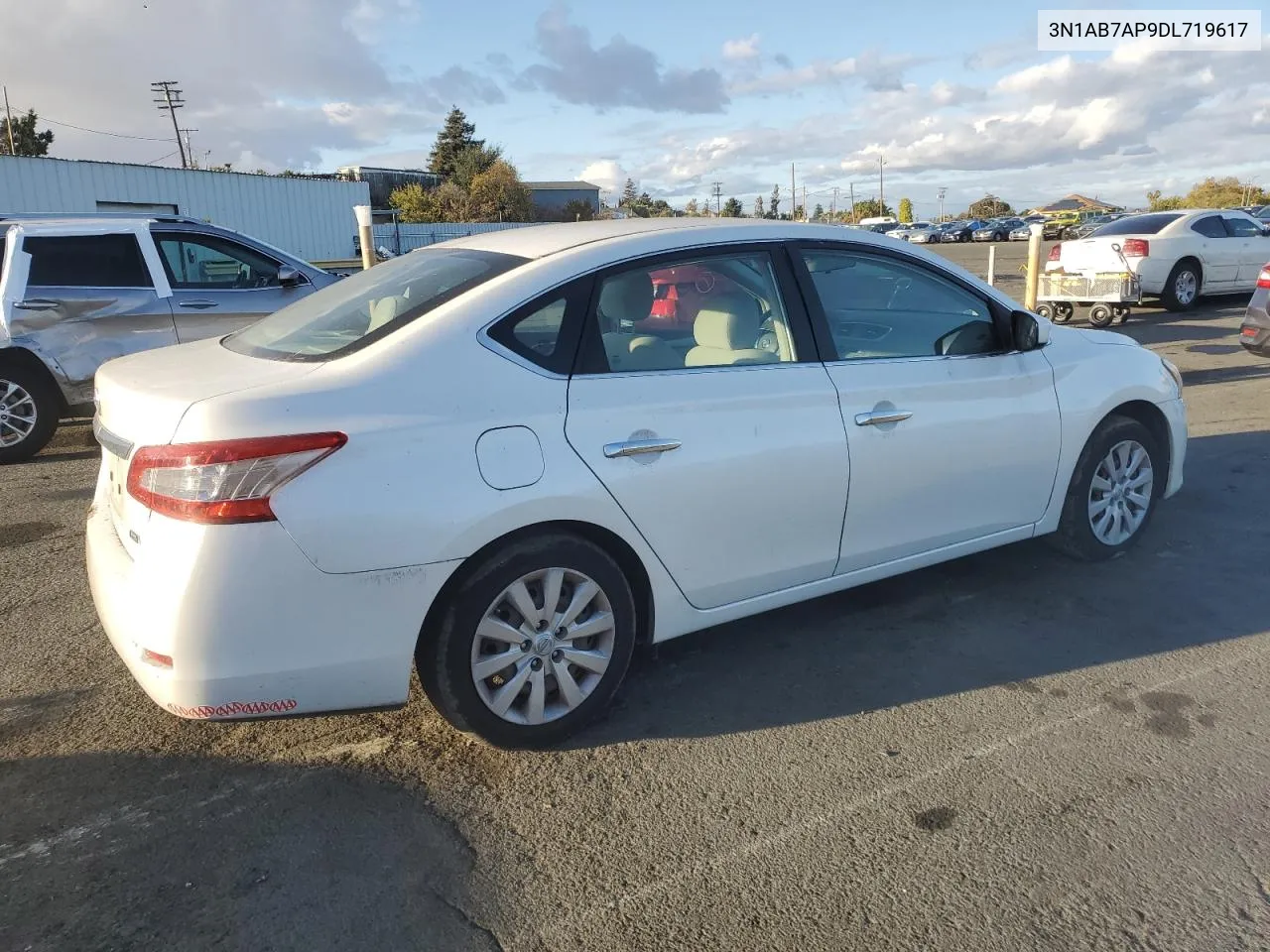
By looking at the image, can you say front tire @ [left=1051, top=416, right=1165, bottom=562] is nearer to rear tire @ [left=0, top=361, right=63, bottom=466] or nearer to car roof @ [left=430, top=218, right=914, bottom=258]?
car roof @ [left=430, top=218, right=914, bottom=258]

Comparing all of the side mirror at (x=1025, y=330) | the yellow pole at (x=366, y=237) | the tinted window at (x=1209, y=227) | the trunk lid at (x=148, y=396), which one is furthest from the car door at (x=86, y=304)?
the tinted window at (x=1209, y=227)

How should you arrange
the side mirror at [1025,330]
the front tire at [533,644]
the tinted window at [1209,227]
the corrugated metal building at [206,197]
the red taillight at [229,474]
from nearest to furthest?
1. the red taillight at [229,474]
2. the front tire at [533,644]
3. the side mirror at [1025,330]
4. the tinted window at [1209,227]
5. the corrugated metal building at [206,197]

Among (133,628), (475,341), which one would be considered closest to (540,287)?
(475,341)

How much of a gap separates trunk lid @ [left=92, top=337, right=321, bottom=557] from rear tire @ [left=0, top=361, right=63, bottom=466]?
4472 millimetres

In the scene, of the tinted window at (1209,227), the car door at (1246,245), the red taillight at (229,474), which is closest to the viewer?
the red taillight at (229,474)

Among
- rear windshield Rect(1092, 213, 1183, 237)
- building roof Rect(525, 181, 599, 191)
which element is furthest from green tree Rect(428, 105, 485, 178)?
rear windshield Rect(1092, 213, 1183, 237)

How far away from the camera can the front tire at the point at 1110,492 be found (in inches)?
Result: 178

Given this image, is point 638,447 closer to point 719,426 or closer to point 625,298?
point 719,426

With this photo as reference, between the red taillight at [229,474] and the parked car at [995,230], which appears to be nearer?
the red taillight at [229,474]

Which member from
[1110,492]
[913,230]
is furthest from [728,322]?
[913,230]

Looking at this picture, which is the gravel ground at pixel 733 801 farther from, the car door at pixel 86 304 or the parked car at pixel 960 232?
the parked car at pixel 960 232

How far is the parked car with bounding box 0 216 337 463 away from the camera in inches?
280

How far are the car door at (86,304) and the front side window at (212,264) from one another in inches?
8.6

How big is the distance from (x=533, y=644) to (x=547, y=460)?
0.59 m
